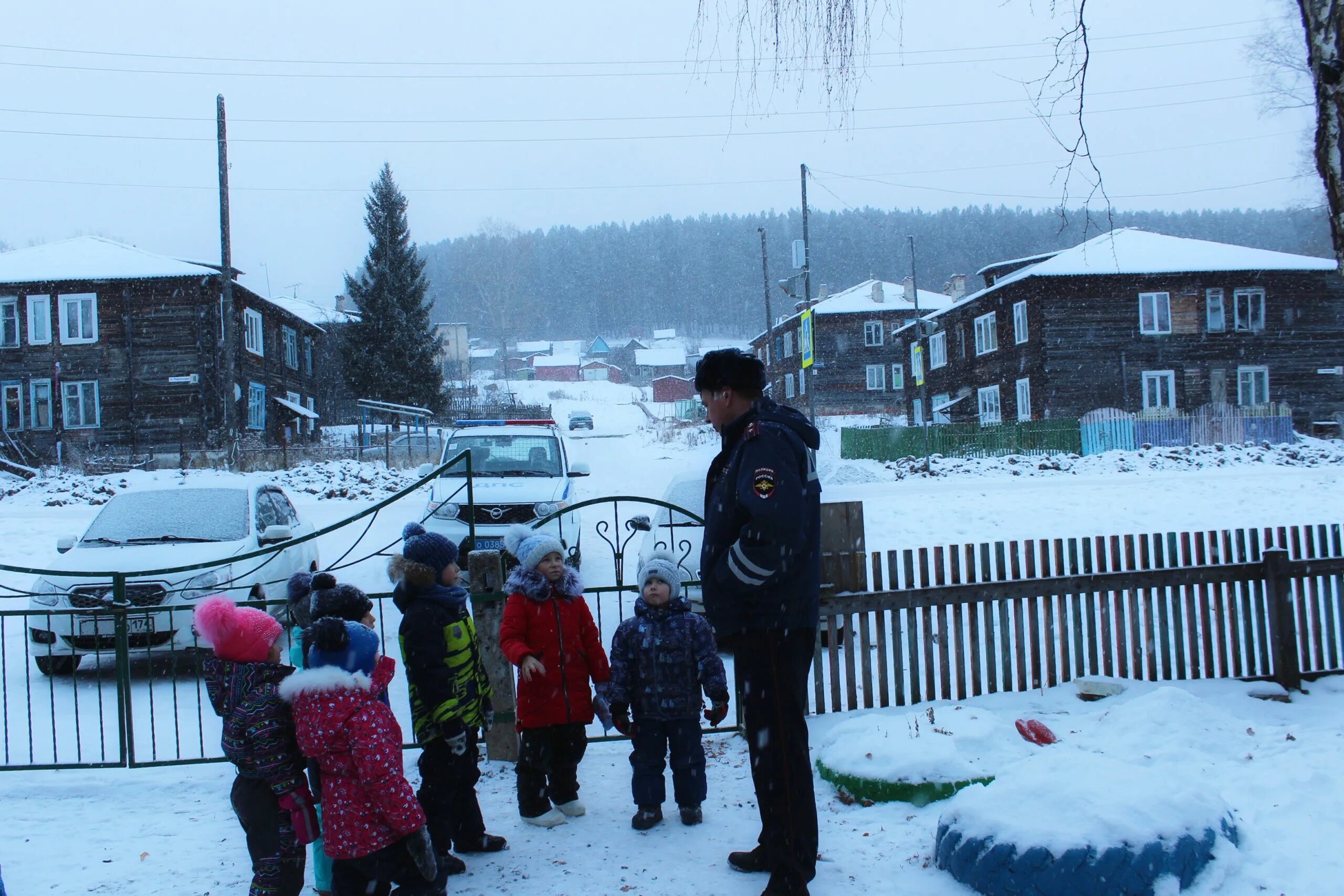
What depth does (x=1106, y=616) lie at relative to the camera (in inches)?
247

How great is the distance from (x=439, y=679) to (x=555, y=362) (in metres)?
103

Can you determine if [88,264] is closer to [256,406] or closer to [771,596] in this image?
[256,406]

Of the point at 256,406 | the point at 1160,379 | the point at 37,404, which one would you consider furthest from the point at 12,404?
the point at 1160,379

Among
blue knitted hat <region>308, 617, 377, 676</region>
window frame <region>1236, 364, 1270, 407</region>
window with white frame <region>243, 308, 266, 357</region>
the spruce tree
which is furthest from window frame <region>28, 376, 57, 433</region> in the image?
window frame <region>1236, 364, 1270, 407</region>

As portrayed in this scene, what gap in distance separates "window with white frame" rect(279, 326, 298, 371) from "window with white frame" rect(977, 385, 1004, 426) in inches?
1197

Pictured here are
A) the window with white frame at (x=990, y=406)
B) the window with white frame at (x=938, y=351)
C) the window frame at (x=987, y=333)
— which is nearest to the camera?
the window frame at (x=987, y=333)

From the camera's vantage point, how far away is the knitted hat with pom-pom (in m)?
3.31

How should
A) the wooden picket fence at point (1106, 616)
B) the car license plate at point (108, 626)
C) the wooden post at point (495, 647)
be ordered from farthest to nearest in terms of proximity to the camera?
1. the car license plate at point (108, 626)
2. the wooden picket fence at point (1106, 616)
3. the wooden post at point (495, 647)

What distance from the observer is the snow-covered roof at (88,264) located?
3106 centimetres

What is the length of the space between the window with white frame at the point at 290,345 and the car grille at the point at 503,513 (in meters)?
32.0

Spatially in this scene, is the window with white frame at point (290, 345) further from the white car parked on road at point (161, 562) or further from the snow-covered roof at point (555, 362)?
the snow-covered roof at point (555, 362)

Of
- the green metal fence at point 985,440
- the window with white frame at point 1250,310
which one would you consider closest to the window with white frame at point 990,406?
the green metal fence at point 985,440

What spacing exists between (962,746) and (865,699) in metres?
1.33

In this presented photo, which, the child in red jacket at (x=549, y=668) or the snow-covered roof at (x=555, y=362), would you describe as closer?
the child in red jacket at (x=549, y=668)
